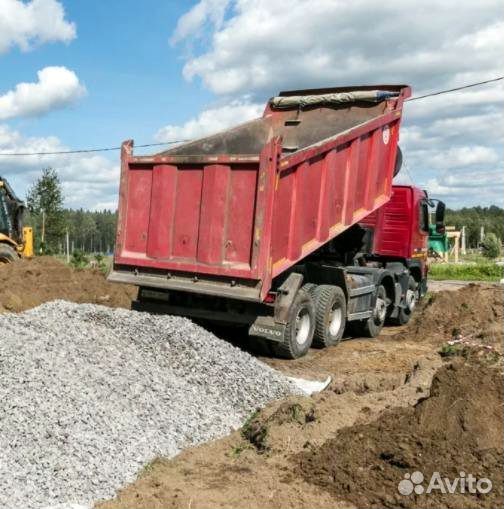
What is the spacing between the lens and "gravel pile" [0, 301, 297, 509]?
4.48m

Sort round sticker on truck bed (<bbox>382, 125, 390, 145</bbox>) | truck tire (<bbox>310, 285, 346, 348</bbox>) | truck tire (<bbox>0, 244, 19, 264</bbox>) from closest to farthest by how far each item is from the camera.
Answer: truck tire (<bbox>310, 285, 346, 348</bbox>), round sticker on truck bed (<bbox>382, 125, 390, 145</bbox>), truck tire (<bbox>0, 244, 19, 264</bbox>)

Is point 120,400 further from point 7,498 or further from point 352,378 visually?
point 352,378

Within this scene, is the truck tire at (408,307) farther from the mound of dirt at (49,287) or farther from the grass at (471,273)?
the grass at (471,273)

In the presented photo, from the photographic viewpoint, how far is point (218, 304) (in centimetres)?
852

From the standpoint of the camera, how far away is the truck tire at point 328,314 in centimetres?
938

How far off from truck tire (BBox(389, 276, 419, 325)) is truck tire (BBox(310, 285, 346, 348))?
3.11 metres

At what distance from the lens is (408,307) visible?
1308 centimetres

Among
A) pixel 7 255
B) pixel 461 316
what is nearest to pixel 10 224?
pixel 7 255

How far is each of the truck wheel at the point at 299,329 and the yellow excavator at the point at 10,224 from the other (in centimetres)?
851

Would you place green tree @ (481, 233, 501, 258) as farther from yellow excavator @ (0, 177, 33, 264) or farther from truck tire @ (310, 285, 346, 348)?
truck tire @ (310, 285, 346, 348)

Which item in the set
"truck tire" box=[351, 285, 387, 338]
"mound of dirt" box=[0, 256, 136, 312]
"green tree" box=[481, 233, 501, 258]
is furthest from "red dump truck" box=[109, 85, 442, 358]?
"green tree" box=[481, 233, 501, 258]

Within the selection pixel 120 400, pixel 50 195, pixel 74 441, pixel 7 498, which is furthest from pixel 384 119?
pixel 50 195

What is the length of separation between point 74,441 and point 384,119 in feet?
23.3

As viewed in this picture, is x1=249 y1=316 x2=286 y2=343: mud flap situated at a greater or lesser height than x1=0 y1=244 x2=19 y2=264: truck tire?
lesser
